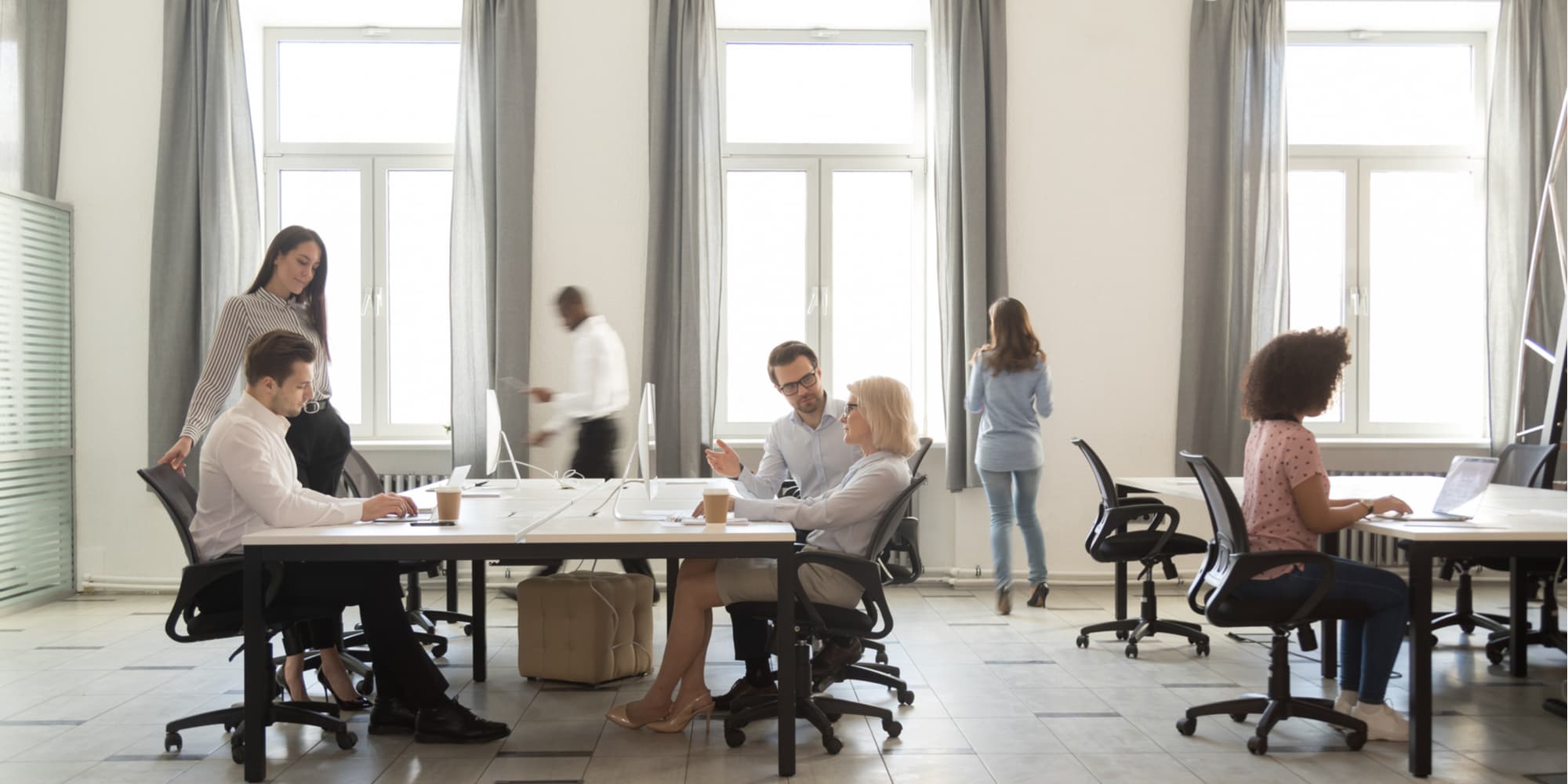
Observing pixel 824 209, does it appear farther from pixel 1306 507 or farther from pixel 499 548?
pixel 499 548

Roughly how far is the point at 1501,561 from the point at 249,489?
4.45 m

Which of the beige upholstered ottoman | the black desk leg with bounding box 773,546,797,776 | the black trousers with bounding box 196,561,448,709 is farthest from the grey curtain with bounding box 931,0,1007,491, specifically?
the black trousers with bounding box 196,561,448,709

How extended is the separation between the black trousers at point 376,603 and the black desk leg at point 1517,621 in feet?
12.2

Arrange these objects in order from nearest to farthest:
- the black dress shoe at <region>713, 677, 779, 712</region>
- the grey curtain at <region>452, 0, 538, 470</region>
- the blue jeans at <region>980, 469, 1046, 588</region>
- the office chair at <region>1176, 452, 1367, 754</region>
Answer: the office chair at <region>1176, 452, 1367, 754</region> < the black dress shoe at <region>713, 677, 779, 712</region> < the blue jeans at <region>980, 469, 1046, 588</region> < the grey curtain at <region>452, 0, 538, 470</region>

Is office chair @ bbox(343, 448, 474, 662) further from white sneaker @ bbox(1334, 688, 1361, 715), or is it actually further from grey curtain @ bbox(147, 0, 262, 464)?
white sneaker @ bbox(1334, 688, 1361, 715)

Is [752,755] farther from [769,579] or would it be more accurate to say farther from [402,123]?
[402,123]

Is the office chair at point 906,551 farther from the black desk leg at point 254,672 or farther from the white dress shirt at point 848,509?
the black desk leg at point 254,672

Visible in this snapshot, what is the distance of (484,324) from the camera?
19.1ft

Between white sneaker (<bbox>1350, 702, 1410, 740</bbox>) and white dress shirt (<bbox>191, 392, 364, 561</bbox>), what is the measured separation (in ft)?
9.55

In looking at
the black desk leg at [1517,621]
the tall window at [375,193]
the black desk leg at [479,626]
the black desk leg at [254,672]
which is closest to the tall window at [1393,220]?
the black desk leg at [1517,621]

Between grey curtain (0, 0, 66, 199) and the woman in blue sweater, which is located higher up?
grey curtain (0, 0, 66, 199)

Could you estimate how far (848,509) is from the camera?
3146 mm

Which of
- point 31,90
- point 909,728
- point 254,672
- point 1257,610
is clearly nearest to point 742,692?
point 909,728

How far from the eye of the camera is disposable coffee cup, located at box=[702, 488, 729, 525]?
9.78ft
